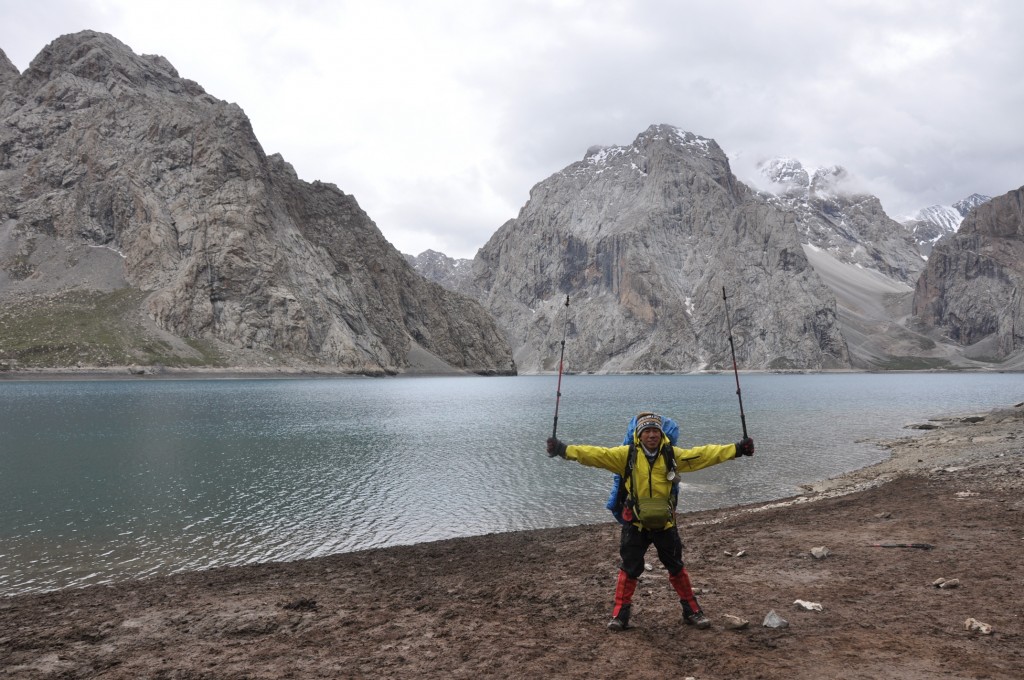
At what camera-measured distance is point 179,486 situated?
2923 cm

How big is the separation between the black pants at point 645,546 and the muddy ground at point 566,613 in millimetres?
965

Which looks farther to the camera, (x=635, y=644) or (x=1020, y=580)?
(x=1020, y=580)

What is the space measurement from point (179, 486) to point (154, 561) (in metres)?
12.5

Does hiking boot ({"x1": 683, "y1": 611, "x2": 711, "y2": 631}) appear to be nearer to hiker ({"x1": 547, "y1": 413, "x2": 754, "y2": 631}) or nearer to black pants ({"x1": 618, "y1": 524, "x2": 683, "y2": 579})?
hiker ({"x1": 547, "y1": 413, "x2": 754, "y2": 631})

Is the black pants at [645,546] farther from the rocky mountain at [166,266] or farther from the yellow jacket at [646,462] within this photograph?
the rocky mountain at [166,266]

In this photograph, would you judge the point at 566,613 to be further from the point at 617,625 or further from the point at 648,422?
the point at 648,422

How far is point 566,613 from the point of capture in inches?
409

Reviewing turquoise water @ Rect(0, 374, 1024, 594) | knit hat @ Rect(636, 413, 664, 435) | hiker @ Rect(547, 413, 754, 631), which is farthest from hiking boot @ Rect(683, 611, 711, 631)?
turquoise water @ Rect(0, 374, 1024, 594)

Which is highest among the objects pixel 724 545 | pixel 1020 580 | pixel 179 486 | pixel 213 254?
pixel 213 254

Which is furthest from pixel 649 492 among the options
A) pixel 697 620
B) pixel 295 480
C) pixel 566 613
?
pixel 295 480

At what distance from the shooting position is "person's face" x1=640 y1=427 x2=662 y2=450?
29.8 feet

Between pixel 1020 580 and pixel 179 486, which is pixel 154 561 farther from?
pixel 1020 580

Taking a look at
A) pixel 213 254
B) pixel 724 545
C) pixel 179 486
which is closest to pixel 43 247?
pixel 213 254

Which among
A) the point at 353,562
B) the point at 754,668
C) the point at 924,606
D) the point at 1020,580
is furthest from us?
the point at 353,562
